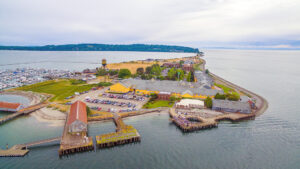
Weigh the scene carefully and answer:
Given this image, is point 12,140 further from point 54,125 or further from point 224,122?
point 224,122

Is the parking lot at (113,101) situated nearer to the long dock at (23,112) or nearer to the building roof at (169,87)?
the building roof at (169,87)

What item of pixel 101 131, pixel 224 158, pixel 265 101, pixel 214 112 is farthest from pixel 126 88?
pixel 265 101

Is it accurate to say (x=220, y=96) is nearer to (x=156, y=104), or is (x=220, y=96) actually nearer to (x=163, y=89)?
(x=163, y=89)

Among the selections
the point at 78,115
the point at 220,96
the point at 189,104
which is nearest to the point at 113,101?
the point at 78,115

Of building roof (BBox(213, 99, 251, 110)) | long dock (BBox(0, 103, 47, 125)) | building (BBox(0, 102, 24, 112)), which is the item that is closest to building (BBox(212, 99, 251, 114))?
building roof (BBox(213, 99, 251, 110))

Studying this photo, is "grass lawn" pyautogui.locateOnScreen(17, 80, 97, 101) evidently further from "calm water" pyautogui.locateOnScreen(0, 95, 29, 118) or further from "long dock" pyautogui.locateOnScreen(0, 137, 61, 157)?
"long dock" pyautogui.locateOnScreen(0, 137, 61, 157)

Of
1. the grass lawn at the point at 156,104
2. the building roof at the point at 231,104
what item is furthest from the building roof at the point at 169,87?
the building roof at the point at 231,104

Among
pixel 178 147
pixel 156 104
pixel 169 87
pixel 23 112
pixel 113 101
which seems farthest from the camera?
pixel 169 87
